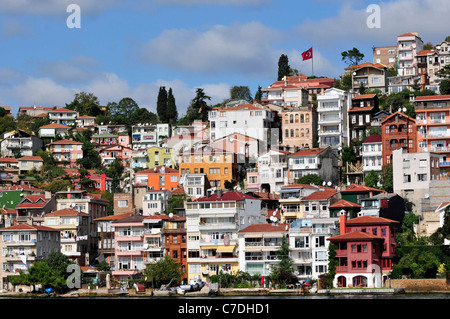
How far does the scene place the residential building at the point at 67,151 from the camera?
138875 millimetres

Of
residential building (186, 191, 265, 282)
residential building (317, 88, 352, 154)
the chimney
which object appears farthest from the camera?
residential building (317, 88, 352, 154)

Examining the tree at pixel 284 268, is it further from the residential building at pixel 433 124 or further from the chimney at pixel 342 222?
the residential building at pixel 433 124

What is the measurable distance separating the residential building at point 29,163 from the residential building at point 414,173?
2203 inches

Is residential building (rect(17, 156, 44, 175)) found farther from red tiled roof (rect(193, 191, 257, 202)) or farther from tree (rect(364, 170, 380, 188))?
tree (rect(364, 170, 380, 188))

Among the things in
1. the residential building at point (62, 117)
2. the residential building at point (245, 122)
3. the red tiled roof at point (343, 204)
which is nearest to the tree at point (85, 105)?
the residential building at point (62, 117)

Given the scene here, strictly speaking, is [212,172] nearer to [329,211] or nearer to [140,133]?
[329,211]

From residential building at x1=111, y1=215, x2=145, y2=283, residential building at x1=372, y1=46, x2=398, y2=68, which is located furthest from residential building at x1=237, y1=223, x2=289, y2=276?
residential building at x1=372, y1=46, x2=398, y2=68

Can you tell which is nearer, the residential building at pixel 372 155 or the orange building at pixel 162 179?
the residential building at pixel 372 155

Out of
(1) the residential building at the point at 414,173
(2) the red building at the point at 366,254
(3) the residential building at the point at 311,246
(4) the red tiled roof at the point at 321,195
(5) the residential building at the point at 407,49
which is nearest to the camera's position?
(2) the red building at the point at 366,254

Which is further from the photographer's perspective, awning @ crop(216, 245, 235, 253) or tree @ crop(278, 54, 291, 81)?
tree @ crop(278, 54, 291, 81)

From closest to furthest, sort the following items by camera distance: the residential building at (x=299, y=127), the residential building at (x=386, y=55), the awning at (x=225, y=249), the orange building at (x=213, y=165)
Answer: the awning at (x=225, y=249) → the orange building at (x=213, y=165) → the residential building at (x=299, y=127) → the residential building at (x=386, y=55)

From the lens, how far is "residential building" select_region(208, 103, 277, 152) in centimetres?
12006

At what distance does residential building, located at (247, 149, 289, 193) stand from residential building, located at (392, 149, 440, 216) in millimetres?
14687
